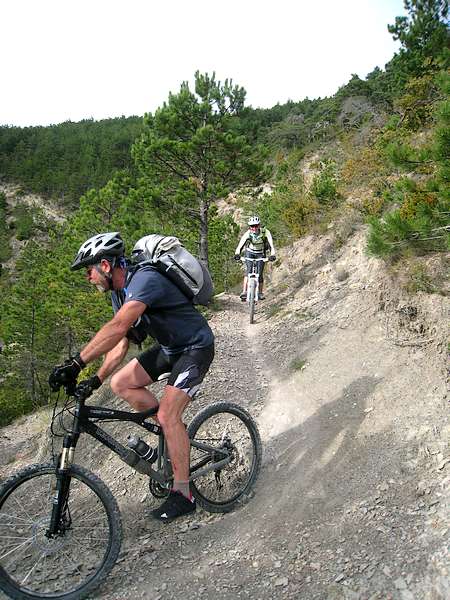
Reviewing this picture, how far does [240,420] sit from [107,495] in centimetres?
165

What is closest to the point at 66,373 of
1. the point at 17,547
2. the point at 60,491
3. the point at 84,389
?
the point at 84,389

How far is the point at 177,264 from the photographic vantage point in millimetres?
3584

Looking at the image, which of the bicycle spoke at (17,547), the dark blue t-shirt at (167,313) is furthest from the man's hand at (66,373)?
the bicycle spoke at (17,547)

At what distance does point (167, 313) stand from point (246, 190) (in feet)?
47.3

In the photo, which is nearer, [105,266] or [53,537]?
[53,537]

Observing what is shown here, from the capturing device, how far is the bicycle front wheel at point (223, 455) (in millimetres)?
4066

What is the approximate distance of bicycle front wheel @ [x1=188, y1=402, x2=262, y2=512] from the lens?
4.07 metres

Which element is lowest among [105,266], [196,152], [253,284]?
[253,284]

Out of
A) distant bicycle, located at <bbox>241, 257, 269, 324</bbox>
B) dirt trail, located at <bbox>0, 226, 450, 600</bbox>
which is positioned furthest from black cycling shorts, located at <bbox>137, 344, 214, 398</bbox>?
distant bicycle, located at <bbox>241, 257, 269, 324</bbox>

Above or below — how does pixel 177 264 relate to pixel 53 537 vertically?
above

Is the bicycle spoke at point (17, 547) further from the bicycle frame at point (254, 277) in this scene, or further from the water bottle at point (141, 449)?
the bicycle frame at point (254, 277)

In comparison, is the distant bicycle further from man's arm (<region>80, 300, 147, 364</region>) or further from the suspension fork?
the suspension fork

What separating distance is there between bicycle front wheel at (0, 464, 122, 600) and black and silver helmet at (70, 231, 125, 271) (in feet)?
5.13

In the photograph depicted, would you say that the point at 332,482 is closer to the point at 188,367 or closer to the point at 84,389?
the point at 188,367
